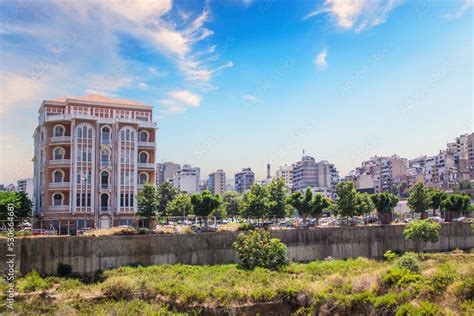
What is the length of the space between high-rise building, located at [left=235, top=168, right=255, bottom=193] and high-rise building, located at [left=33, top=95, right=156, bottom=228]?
392 feet

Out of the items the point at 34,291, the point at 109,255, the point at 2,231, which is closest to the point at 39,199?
the point at 2,231

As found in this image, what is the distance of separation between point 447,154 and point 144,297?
117 metres

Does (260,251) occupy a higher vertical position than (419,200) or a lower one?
lower

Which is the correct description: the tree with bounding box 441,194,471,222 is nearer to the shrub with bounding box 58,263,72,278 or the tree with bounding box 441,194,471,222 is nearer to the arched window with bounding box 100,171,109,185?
the arched window with bounding box 100,171,109,185

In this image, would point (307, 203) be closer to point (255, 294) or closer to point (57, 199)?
point (255, 294)

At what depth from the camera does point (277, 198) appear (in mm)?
43094

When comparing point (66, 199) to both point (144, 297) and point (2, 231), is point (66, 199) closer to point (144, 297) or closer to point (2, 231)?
point (2, 231)

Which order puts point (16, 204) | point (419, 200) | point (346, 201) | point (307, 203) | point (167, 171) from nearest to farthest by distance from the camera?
point (16, 204) → point (346, 201) → point (307, 203) → point (419, 200) → point (167, 171)

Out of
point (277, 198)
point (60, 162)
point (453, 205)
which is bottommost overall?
point (453, 205)

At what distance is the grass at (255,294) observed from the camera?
23.0 m

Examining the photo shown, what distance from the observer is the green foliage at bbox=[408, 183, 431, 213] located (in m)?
52.3

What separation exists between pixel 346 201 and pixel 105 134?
25896 mm

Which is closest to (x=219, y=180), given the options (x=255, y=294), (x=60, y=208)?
(x=60, y=208)

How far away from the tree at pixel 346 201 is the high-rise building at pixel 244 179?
118173 millimetres
